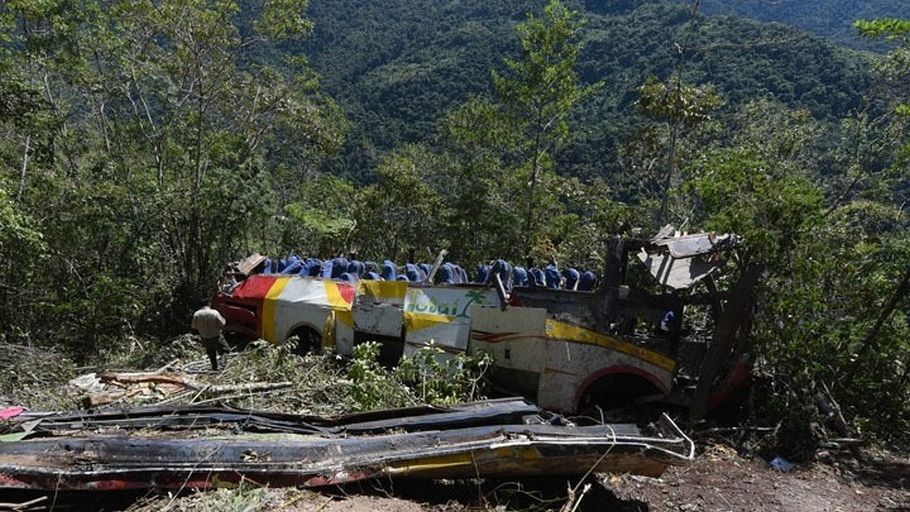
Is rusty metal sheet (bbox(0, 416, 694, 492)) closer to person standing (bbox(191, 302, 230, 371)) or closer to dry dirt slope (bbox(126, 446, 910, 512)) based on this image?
dry dirt slope (bbox(126, 446, 910, 512))

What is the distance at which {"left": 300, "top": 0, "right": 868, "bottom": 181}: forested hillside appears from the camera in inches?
1407

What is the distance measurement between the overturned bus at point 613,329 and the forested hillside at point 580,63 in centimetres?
751

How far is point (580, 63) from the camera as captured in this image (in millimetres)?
54344

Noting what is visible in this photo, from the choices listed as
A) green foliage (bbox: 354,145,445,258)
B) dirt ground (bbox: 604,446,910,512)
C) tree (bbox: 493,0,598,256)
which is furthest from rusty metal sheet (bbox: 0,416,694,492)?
green foliage (bbox: 354,145,445,258)

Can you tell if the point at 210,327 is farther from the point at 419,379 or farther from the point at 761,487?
the point at 761,487

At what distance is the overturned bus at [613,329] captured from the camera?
7.16 metres

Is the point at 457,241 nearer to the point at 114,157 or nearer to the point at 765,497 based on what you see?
the point at 114,157

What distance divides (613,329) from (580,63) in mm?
50234

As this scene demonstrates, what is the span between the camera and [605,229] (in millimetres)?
16406

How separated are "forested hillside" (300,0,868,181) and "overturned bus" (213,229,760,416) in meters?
7.51

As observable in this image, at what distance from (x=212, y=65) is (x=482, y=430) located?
1193cm

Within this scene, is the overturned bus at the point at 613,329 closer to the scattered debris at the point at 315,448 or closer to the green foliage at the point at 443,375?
the green foliage at the point at 443,375

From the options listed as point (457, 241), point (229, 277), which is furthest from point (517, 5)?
point (229, 277)

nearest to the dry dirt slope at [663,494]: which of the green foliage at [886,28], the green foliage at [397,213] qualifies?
the green foliage at [886,28]
